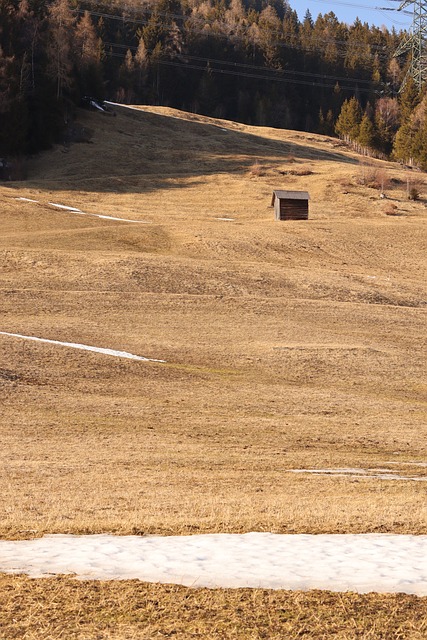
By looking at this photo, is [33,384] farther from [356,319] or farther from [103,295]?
[356,319]

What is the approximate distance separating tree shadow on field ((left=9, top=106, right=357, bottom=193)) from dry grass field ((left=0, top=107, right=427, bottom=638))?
663cm

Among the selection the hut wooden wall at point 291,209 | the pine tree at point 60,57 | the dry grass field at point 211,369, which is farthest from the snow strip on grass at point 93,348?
the pine tree at point 60,57

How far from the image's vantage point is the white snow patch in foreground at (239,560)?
9.28 metres

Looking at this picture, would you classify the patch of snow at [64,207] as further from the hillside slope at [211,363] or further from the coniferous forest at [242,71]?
the coniferous forest at [242,71]

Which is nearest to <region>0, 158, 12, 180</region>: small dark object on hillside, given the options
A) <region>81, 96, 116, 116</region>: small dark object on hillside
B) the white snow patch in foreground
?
<region>81, 96, 116, 116</region>: small dark object on hillside

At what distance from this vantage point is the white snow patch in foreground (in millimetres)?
9281

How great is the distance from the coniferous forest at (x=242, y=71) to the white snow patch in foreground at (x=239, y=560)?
9668 centimetres

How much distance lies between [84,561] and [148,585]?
1.09m

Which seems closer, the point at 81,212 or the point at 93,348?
the point at 93,348

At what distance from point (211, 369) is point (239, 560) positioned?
72.9 ft

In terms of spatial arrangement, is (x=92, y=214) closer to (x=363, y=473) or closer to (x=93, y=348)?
(x=93, y=348)

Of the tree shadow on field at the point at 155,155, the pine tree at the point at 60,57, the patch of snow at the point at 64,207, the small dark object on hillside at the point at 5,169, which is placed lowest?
the patch of snow at the point at 64,207

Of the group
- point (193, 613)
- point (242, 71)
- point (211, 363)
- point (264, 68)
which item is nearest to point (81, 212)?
point (211, 363)

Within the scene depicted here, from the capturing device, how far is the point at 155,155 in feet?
333
